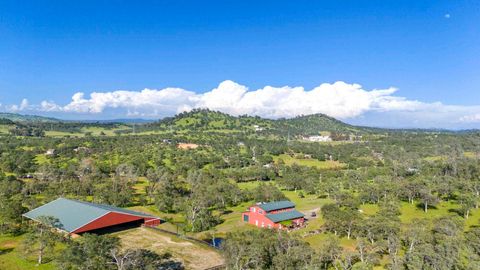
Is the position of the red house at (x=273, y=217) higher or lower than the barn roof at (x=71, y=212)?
lower

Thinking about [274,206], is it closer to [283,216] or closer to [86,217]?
[283,216]

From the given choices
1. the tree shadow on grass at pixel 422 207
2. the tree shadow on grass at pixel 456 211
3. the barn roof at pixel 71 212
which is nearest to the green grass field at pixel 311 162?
the tree shadow on grass at pixel 422 207

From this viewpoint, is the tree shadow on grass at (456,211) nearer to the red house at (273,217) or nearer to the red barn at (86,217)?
the red house at (273,217)

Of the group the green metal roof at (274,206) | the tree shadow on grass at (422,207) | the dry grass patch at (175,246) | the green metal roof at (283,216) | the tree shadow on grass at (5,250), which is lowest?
the dry grass patch at (175,246)

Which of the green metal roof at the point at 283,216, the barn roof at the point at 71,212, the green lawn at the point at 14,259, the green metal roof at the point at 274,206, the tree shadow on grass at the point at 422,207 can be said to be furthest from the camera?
the tree shadow on grass at the point at 422,207

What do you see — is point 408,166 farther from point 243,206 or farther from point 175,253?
point 175,253

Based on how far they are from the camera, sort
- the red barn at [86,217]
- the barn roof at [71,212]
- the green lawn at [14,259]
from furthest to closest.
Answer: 1. the barn roof at [71,212]
2. the red barn at [86,217]
3. the green lawn at [14,259]

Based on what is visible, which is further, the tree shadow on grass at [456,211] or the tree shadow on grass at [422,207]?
the tree shadow on grass at [422,207]

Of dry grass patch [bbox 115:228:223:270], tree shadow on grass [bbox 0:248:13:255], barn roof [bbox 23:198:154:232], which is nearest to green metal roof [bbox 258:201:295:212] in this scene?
dry grass patch [bbox 115:228:223:270]
